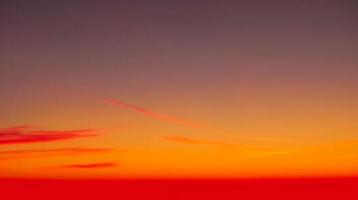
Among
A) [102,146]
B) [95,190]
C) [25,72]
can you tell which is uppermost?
[25,72]

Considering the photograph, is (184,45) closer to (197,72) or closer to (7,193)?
(197,72)

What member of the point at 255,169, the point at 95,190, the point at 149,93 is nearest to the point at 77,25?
the point at 149,93

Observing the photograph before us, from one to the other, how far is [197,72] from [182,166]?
1.40ft

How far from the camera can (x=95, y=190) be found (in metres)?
2.01

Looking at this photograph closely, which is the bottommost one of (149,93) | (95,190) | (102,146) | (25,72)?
(95,190)

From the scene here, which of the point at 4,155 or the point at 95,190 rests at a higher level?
the point at 4,155

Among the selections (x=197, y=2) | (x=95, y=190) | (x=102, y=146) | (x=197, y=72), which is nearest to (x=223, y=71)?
(x=197, y=72)

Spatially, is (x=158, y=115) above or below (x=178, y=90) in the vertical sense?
below

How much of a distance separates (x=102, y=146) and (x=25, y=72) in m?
0.49

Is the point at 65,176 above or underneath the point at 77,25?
underneath

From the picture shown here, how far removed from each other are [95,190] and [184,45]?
2.49 feet

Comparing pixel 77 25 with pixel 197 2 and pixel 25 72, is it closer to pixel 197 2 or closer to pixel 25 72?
pixel 25 72

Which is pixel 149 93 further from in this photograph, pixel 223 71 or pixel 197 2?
pixel 197 2

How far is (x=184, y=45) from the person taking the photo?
6.89ft
